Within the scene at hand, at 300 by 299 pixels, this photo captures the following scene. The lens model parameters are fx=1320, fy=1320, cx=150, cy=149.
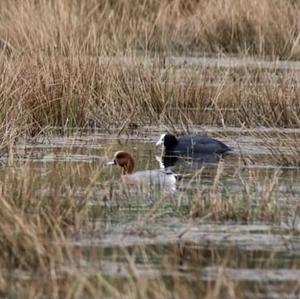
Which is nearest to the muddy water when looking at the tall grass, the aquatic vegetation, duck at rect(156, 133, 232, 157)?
the aquatic vegetation

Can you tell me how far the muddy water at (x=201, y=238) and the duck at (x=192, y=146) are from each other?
0.78 meters

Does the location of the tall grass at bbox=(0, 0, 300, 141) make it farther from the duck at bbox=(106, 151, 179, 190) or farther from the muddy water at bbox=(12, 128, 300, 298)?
the muddy water at bbox=(12, 128, 300, 298)

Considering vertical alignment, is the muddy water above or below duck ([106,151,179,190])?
above

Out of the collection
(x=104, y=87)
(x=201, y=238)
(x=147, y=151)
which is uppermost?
(x=201, y=238)

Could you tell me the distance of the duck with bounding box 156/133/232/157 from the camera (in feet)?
34.8

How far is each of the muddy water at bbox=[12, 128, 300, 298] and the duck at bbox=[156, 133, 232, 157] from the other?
0.78 m

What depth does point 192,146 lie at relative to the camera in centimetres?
1073

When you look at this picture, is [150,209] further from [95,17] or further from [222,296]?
[95,17]

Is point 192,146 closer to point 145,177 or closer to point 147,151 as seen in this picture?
point 147,151

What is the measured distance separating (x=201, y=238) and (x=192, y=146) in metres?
3.92

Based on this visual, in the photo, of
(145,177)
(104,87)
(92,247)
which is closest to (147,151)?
(104,87)

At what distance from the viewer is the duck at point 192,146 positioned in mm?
10617

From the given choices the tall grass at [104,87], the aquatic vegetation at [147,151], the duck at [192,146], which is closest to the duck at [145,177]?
the aquatic vegetation at [147,151]

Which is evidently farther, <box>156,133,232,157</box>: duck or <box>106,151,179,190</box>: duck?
<box>156,133,232,157</box>: duck
